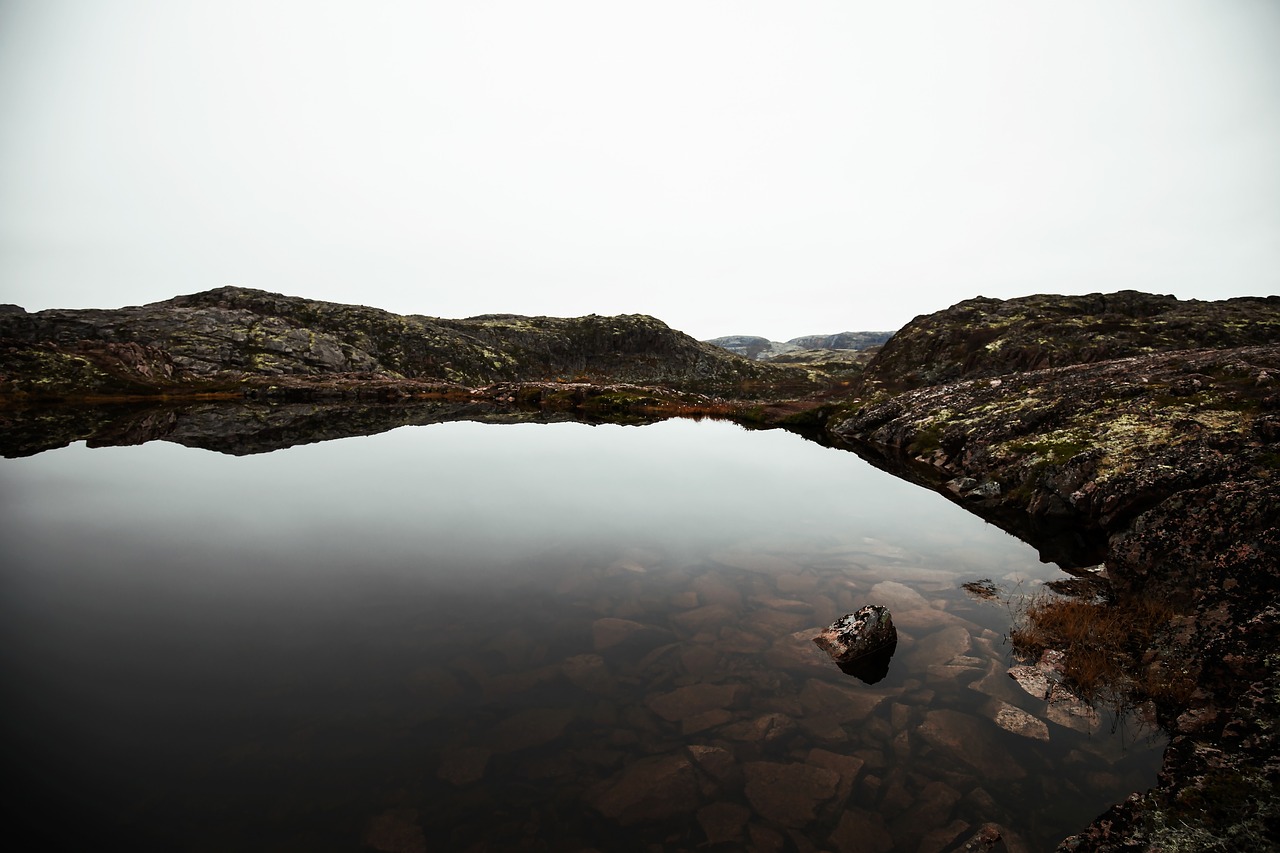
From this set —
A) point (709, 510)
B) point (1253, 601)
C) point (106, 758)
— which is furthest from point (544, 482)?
point (1253, 601)

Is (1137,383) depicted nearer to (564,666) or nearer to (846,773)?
(846,773)

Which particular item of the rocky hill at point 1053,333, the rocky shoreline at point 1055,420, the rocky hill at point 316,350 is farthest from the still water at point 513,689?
the rocky hill at point 316,350

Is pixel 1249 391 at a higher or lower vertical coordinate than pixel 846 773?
higher

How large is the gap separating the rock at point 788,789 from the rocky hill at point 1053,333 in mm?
63604

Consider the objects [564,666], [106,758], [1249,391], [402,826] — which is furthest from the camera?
[1249,391]

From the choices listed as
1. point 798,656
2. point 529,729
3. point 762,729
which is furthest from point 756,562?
point 529,729

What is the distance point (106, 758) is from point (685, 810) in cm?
907

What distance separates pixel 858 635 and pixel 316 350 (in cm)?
12634

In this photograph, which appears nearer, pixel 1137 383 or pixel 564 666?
pixel 564 666

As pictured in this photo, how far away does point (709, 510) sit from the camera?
2388 centimetres

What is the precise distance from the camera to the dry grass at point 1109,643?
32.7 ft

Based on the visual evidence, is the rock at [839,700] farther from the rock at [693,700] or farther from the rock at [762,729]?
the rock at [693,700]

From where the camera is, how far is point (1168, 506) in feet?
48.3

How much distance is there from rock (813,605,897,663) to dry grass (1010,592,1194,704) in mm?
3191
